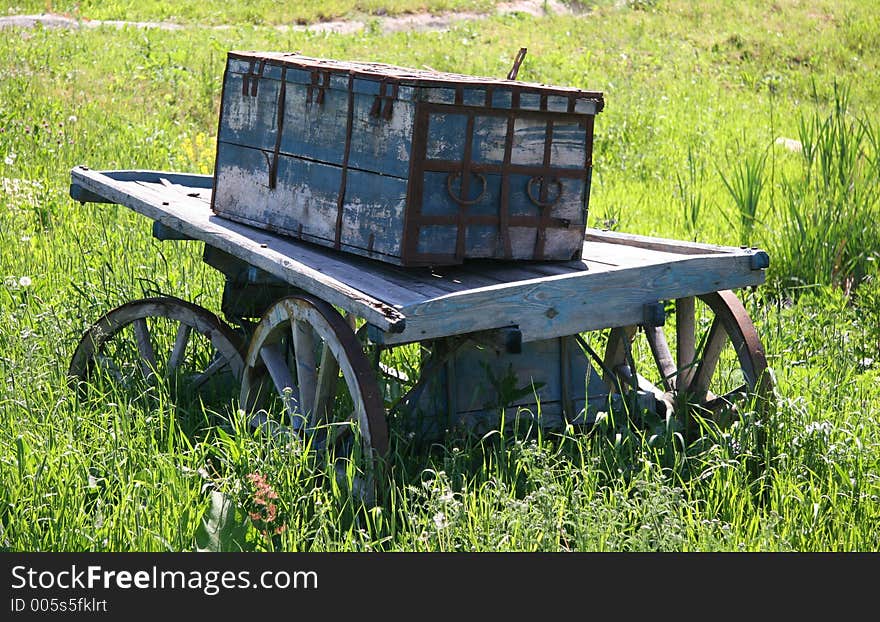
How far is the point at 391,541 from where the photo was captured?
289 centimetres

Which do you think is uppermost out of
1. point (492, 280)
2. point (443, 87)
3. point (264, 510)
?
point (443, 87)

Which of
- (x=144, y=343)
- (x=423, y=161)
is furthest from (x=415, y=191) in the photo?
(x=144, y=343)

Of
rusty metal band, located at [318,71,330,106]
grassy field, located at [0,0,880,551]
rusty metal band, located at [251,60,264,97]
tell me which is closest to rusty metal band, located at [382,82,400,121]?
rusty metal band, located at [318,71,330,106]

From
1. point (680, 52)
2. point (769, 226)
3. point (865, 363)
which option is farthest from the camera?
point (680, 52)

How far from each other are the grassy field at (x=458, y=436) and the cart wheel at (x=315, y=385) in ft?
0.44

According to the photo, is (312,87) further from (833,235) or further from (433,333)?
(833,235)

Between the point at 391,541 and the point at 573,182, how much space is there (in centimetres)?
137

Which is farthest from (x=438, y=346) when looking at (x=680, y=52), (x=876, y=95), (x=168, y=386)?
(x=680, y=52)

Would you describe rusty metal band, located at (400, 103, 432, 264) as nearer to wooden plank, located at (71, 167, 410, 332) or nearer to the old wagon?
the old wagon

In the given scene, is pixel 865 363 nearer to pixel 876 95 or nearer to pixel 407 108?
pixel 407 108

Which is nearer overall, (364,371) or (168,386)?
(364,371)

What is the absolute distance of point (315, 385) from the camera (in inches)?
134

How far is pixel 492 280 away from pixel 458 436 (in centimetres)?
60

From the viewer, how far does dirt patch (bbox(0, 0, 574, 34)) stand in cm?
1564
